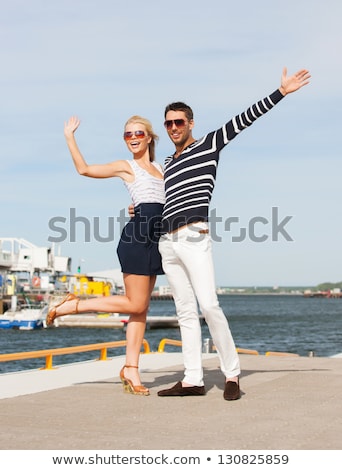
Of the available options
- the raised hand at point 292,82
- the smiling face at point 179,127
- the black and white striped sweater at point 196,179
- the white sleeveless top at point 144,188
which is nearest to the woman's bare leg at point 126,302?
the black and white striped sweater at point 196,179

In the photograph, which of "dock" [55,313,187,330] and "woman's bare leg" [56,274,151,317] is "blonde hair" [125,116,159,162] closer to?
"woman's bare leg" [56,274,151,317]

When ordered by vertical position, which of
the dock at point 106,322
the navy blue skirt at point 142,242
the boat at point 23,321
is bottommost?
the dock at point 106,322

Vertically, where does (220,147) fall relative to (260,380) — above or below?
above

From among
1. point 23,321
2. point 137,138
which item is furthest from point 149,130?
point 23,321

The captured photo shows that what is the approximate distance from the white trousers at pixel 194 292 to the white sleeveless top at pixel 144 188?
316 millimetres

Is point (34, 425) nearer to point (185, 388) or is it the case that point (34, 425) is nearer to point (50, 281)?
point (185, 388)

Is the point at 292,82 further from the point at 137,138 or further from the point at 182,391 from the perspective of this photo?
the point at 182,391

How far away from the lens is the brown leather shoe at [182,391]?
5.22 meters

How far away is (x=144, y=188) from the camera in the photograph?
5.49 m

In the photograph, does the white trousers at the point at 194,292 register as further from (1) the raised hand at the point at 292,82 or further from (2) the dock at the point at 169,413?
(1) the raised hand at the point at 292,82

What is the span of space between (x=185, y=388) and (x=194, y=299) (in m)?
0.62

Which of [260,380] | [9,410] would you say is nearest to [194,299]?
[260,380]
